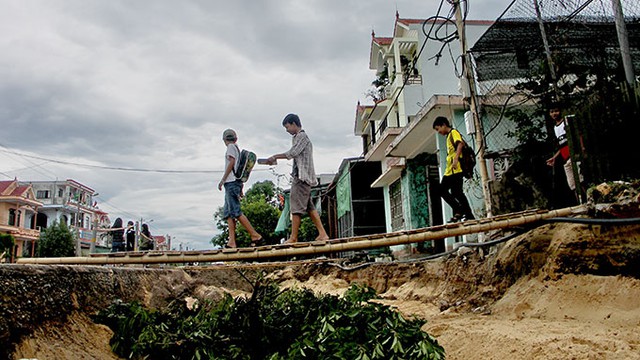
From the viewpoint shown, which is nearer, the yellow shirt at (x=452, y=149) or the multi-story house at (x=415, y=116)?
the yellow shirt at (x=452, y=149)

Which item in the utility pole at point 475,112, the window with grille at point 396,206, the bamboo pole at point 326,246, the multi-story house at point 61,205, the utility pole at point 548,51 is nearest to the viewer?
the bamboo pole at point 326,246

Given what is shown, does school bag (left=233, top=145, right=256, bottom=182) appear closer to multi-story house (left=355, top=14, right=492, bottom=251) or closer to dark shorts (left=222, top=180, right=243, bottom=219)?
dark shorts (left=222, top=180, right=243, bottom=219)

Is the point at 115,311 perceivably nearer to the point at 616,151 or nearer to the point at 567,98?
the point at 616,151

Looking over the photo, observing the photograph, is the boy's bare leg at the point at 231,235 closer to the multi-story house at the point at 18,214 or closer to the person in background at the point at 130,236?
the person in background at the point at 130,236

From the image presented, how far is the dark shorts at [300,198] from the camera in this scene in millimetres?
5406

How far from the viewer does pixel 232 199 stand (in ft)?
18.3

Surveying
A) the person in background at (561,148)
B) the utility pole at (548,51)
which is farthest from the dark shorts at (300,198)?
→ the utility pole at (548,51)

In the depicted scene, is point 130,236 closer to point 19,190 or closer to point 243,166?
point 243,166

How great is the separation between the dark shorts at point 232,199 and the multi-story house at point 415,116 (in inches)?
143

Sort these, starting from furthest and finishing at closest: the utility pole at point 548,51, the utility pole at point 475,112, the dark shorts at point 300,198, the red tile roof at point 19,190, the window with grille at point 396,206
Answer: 1. the red tile roof at point 19,190
2. the window with grille at point 396,206
3. the utility pole at point 475,112
4. the utility pole at point 548,51
5. the dark shorts at point 300,198

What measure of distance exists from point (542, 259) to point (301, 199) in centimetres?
272

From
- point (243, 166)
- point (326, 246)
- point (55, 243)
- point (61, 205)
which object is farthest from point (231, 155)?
point (61, 205)

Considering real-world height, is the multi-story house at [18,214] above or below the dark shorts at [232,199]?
above

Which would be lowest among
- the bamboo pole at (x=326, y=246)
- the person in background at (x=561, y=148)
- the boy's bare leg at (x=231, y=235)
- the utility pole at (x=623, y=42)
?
the bamboo pole at (x=326, y=246)
